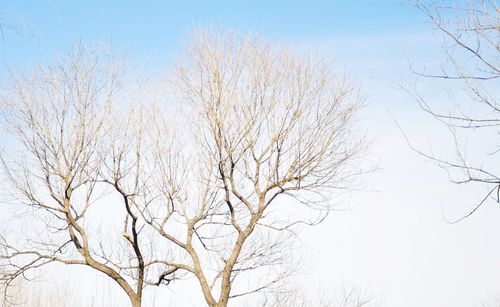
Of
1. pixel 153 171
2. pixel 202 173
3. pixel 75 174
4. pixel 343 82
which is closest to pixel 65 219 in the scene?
pixel 75 174

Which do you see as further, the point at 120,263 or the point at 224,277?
the point at 120,263

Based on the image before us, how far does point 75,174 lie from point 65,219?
758 millimetres

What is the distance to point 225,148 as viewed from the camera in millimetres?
10109

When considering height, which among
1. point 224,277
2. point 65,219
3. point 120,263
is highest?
point 65,219

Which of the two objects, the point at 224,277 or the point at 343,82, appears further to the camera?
the point at 343,82

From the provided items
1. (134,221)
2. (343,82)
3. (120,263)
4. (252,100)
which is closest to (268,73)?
(252,100)

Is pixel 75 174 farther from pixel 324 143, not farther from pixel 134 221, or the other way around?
pixel 324 143

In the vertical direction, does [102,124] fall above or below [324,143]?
above

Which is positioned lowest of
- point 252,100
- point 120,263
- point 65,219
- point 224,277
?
point 224,277

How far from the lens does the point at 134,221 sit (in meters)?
10.1

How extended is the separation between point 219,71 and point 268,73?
80cm

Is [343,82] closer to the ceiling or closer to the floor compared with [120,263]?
closer to the ceiling

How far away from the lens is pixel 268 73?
1038cm

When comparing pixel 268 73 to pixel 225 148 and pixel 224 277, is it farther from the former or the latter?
pixel 224 277
